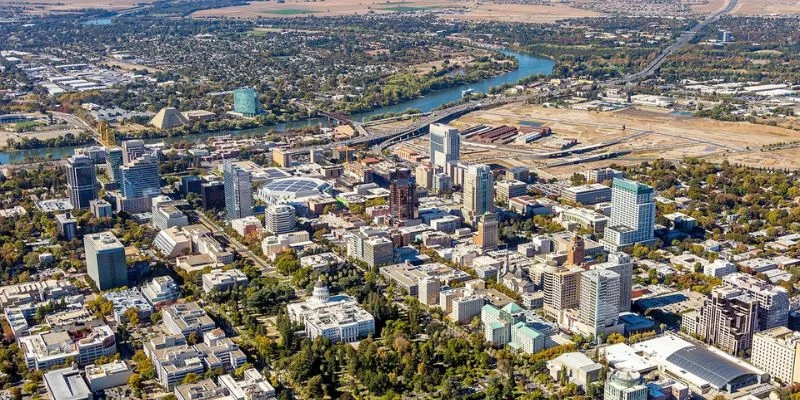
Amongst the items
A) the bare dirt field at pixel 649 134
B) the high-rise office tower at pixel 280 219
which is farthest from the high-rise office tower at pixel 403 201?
the bare dirt field at pixel 649 134

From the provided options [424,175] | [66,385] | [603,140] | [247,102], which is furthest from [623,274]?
[247,102]

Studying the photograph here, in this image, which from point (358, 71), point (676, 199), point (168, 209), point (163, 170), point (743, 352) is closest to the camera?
point (743, 352)

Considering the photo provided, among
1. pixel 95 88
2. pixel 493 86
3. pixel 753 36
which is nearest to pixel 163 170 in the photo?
pixel 95 88

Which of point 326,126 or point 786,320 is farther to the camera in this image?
point 326,126

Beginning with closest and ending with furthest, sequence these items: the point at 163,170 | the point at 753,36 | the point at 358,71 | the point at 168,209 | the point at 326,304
Answer: the point at 326,304
the point at 168,209
the point at 163,170
the point at 358,71
the point at 753,36

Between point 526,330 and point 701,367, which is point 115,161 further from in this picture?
point 701,367

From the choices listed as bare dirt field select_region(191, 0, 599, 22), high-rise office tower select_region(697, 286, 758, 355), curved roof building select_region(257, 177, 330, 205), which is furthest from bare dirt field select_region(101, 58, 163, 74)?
high-rise office tower select_region(697, 286, 758, 355)

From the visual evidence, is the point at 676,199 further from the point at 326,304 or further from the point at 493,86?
the point at 493,86
